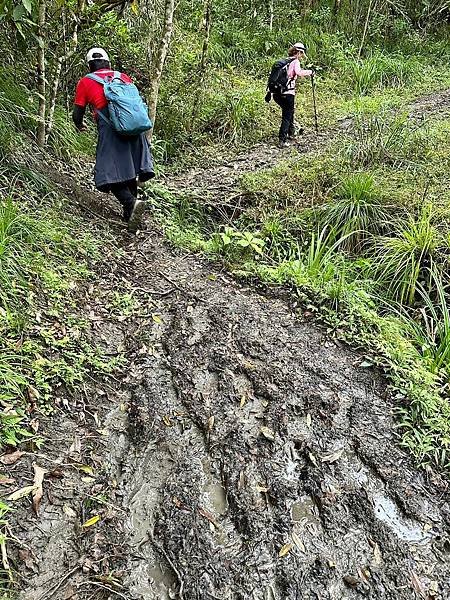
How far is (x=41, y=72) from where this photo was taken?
549cm

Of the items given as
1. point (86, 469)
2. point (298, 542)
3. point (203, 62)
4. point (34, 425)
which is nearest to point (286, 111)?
point (203, 62)

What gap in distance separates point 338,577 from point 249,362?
176 cm

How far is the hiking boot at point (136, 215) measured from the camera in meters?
5.49

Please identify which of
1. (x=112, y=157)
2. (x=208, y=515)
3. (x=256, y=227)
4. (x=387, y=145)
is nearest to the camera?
(x=208, y=515)

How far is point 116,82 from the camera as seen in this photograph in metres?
5.00

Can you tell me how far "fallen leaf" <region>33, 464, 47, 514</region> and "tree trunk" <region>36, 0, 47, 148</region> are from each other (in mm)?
4082

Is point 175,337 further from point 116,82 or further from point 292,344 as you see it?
point 116,82

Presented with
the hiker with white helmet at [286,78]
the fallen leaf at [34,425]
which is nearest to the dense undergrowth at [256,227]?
the fallen leaf at [34,425]

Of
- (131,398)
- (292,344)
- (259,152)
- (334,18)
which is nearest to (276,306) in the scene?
(292,344)

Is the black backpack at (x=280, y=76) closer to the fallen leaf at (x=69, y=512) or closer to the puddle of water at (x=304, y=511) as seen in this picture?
the puddle of water at (x=304, y=511)

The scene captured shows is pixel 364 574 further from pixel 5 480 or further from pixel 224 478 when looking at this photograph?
pixel 5 480

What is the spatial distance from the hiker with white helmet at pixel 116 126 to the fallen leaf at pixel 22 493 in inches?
131

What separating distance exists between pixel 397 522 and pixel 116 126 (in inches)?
164

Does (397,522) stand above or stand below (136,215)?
below
